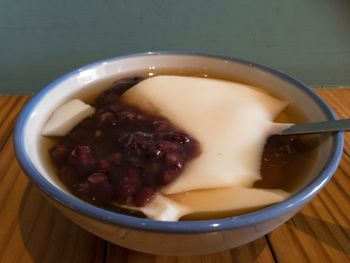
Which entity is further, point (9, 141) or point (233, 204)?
point (9, 141)

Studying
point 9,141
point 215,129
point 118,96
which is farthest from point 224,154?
point 9,141

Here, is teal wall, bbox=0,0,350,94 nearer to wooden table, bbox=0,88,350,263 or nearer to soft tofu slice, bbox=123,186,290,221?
wooden table, bbox=0,88,350,263

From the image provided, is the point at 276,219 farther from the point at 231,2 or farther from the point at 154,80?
the point at 231,2

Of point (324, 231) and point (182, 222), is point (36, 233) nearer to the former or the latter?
point (182, 222)

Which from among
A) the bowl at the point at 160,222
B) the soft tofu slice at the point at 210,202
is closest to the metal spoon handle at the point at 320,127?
the bowl at the point at 160,222

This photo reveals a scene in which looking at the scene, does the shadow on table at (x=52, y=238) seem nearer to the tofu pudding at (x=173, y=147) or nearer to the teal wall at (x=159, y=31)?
the tofu pudding at (x=173, y=147)

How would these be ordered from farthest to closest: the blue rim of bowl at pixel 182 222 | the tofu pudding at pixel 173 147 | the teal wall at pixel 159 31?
1. the teal wall at pixel 159 31
2. the tofu pudding at pixel 173 147
3. the blue rim of bowl at pixel 182 222
